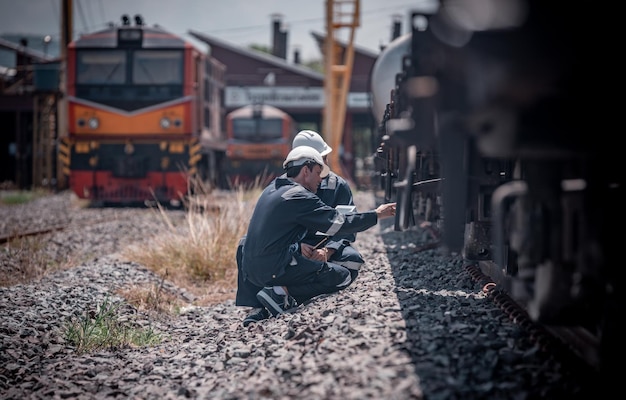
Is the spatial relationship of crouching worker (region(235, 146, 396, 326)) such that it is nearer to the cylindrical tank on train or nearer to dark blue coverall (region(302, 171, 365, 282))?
dark blue coverall (region(302, 171, 365, 282))

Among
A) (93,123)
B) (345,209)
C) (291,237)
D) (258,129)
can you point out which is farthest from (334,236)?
(258,129)

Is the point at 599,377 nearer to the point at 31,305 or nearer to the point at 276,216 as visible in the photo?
the point at 276,216

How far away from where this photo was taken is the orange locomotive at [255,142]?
22.1 metres

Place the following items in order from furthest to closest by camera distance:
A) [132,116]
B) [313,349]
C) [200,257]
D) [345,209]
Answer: [132,116] < [200,257] < [345,209] < [313,349]

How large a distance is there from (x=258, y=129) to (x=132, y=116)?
956 cm

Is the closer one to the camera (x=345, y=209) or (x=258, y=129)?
(x=345, y=209)

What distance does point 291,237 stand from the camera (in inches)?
193

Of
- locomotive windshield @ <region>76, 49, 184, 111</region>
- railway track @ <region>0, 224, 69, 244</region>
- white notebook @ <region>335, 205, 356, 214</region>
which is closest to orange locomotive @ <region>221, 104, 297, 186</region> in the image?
locomotive windshield @ <region>76, 49, 184, 111</region>

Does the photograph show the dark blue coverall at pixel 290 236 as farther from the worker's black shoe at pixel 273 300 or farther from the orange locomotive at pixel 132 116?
the orange locomotive at pixel 132 116

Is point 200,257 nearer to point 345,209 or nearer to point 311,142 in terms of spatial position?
point 311,142

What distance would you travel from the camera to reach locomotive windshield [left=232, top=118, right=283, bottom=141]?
74.2 feet

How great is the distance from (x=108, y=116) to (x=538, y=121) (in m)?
A: 12.1

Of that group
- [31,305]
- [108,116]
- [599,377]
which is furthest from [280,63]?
[599,377]

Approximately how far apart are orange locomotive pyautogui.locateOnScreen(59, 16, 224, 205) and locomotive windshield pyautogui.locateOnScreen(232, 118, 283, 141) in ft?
29.4
